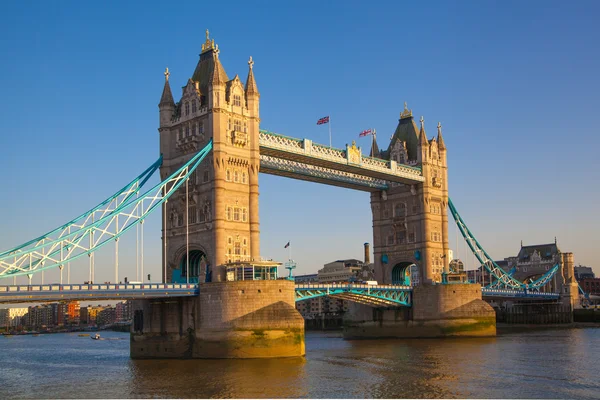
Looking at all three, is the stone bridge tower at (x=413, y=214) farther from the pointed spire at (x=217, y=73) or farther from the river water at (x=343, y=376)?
the pointed spire at (x=217, y=73)

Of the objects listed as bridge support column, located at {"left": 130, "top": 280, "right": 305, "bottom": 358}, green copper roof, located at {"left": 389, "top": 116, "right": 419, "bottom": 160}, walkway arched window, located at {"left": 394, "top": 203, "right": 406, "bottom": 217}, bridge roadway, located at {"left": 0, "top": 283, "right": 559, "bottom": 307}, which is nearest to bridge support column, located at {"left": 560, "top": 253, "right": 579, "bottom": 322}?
walkway arched window, located at {"left": 394, "top": 203, "right": 406, "bottom": 217}

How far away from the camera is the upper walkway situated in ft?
247

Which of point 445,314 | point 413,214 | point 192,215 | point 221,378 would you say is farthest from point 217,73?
point 445,314

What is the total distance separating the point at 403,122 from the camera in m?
103

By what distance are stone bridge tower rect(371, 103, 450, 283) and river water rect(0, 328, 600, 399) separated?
26755mm

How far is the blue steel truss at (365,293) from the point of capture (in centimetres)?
7525

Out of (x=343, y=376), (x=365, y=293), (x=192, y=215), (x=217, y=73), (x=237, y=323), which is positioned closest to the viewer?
(x=343, y=376)

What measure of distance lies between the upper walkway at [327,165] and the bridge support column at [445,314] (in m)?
14.4

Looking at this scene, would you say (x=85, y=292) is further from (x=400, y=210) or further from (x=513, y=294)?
(x=513, y=294)

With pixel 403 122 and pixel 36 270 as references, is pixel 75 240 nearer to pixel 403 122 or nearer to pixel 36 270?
pixel 36 270

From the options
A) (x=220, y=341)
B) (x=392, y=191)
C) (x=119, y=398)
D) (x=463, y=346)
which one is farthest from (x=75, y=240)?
(x=392, y=191)

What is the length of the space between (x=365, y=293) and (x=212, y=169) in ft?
83.5

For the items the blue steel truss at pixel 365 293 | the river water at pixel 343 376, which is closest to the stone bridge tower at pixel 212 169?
the blue steel truss at pixel 365 293

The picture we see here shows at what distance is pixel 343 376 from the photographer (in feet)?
164
